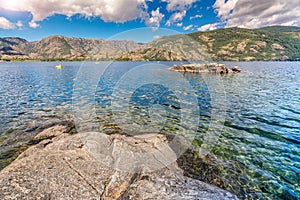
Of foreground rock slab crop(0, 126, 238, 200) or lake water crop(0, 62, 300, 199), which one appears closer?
foreground rock slab crop(0, 126, 238, 200)

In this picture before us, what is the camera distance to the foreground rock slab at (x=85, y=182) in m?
5.94

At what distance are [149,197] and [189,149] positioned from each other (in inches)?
235

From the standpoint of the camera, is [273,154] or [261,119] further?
[261,119]

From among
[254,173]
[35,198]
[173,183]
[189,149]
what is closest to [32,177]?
[35,198]

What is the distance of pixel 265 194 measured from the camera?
7.52 metres

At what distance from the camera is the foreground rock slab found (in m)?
5.94

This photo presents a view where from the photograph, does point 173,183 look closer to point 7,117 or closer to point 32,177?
point 32,177

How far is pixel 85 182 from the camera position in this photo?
6.87 metres

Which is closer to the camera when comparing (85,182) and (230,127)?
(85,182)

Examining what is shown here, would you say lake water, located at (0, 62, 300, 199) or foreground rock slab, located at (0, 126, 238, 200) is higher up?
foreground rock slab, located at (0, 126, 238, 200)

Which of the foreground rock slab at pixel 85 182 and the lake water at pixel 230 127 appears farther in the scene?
the lake water at pixel 230 127

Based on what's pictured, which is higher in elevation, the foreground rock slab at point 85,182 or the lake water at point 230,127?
the foreground rock slab at point 85,182

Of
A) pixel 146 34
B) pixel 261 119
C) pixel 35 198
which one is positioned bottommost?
pixel 261 119

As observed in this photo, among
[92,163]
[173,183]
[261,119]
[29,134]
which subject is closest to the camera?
[173,183]
